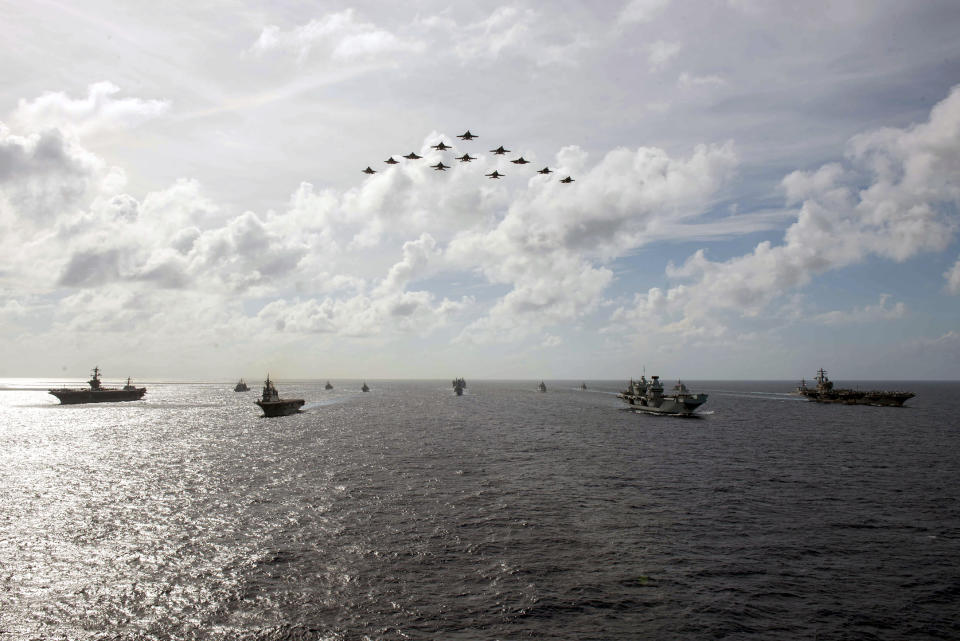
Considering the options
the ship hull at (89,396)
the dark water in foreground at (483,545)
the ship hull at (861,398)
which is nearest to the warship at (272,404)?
the dark water in foreground at (483,545)

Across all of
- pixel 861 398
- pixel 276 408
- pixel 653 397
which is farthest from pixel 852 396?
pixel 276 408

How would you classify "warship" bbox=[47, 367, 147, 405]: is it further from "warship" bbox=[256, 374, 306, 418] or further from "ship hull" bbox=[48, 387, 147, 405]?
"warship" bbox=[256, 374, 306, 418]

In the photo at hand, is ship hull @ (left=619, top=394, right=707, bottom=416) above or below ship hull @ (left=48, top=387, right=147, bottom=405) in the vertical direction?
above

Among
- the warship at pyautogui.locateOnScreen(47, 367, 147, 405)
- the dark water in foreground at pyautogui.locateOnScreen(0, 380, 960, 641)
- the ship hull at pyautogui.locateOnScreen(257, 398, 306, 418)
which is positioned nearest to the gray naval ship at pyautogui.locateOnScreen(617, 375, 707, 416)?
the dark water in foreground at pyautogui.locateOnScreen(0, 380, 960, 641)

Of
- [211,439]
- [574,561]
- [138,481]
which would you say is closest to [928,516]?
[574,561]

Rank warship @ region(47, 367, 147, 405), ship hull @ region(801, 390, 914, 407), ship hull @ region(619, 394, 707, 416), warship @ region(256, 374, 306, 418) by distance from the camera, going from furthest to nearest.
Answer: warship @ region(47, 367, 147, 405) < ship hull @ region(801, 390, 914, 407) < warship @ region(256, 374, 306, 418) < ship hull @ region(619, 394, 707, 416)

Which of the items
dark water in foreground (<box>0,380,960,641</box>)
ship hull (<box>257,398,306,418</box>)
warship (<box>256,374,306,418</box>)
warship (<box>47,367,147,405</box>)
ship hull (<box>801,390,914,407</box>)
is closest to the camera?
dark water in foreground (<box>0,380,960,641</box>)

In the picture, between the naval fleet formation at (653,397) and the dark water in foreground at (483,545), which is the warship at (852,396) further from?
the dark water in foreground at (483,545)

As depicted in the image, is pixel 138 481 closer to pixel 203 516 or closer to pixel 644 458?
pixel 203 516

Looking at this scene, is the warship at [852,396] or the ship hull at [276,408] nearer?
the ship hull at [276,408]
